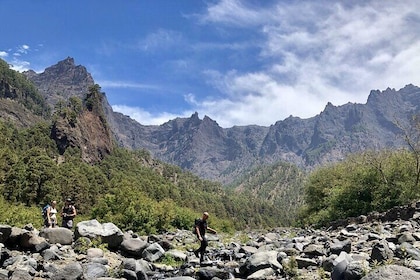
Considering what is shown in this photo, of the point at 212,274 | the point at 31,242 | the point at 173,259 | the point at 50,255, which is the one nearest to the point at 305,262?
the point at 212,274

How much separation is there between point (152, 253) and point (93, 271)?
5555 mm

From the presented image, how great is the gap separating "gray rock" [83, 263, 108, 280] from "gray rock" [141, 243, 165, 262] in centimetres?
461

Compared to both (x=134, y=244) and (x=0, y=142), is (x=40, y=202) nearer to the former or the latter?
(x=0, y=142)

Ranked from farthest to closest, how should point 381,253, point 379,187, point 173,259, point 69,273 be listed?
point 379,187 → point 173,259 → point 69,273 → point 381,253

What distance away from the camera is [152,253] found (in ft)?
63.6

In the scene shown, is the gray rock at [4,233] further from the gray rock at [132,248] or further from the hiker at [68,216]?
the hiker at [68,216]

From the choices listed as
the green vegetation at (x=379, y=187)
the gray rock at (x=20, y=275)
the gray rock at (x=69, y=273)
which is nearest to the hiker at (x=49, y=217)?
the gray rock at (x=69, y=273)

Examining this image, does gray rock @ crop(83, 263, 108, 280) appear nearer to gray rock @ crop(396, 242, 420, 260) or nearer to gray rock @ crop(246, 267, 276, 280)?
gray rock @ crop(246, 267, 276, 280)

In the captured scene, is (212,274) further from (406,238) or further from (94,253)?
(406,238)

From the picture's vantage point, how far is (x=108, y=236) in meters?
20.0

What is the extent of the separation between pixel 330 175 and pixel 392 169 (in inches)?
1247

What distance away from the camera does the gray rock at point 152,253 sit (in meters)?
19.0

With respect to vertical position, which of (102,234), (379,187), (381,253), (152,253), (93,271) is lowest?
(152,253)

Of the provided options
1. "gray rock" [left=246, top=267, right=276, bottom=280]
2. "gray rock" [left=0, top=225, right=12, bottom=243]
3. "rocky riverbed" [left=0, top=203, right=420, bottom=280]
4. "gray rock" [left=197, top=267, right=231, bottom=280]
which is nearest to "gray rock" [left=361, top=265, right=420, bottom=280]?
"rocky riverbed" [left=0, top=203, right=420, bottom=280]
